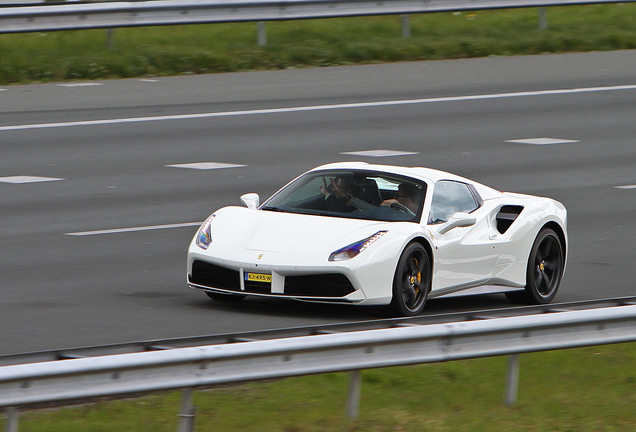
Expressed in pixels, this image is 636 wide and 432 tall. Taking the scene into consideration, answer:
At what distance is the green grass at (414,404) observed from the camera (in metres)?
7.46

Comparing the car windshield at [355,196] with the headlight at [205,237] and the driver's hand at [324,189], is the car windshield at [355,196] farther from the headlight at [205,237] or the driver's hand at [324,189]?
the headlight at [205,237]

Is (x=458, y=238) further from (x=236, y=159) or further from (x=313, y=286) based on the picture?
(x=236, y=159)

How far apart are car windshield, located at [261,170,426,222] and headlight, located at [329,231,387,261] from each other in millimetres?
531

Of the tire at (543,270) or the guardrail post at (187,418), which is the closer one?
the guardrail post at (187,418)

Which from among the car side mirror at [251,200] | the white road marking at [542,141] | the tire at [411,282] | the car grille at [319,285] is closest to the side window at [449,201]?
the tire at [411,282]

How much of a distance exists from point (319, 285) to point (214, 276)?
0.86m

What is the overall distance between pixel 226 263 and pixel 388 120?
36.6 ft

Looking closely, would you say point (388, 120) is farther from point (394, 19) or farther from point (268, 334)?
point (268, 334)

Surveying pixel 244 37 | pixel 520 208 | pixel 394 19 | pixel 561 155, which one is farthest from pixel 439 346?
pixel 394 19

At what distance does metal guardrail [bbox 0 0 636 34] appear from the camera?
22.9m

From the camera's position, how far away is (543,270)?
12133 millimetres

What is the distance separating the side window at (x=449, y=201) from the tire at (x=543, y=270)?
0.70 m

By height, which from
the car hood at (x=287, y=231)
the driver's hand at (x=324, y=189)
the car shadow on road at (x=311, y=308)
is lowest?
the car shadow on road at (x=311, y=308)

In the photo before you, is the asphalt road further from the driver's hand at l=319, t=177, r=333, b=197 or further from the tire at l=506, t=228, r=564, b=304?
the driver's hand at l=319, t=177, r=333, b=197
